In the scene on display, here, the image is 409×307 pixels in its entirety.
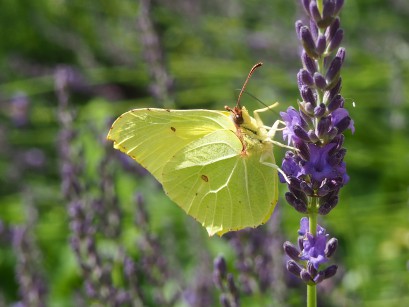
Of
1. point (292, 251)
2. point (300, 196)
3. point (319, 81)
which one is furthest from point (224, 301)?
point (319, 81)

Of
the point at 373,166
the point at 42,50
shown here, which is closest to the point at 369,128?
the point at 373,166

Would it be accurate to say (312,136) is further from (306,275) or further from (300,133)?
(306,275)

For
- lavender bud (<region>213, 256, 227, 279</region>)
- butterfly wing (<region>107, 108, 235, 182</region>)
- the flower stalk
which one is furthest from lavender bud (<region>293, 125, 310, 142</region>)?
butterfly wing (<region>107, 108, 235, 182</region>)

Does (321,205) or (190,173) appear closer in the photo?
(321,205)

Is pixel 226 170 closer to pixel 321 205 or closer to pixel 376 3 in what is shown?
pixel 321 205

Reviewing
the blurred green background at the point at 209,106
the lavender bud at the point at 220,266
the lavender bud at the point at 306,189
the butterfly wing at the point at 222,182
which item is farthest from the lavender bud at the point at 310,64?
the blurred green background at the point at 209,106

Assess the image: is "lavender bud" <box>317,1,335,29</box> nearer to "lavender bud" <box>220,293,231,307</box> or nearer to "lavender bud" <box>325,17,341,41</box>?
"lavender bud" <box>325,17,341,41</box>
